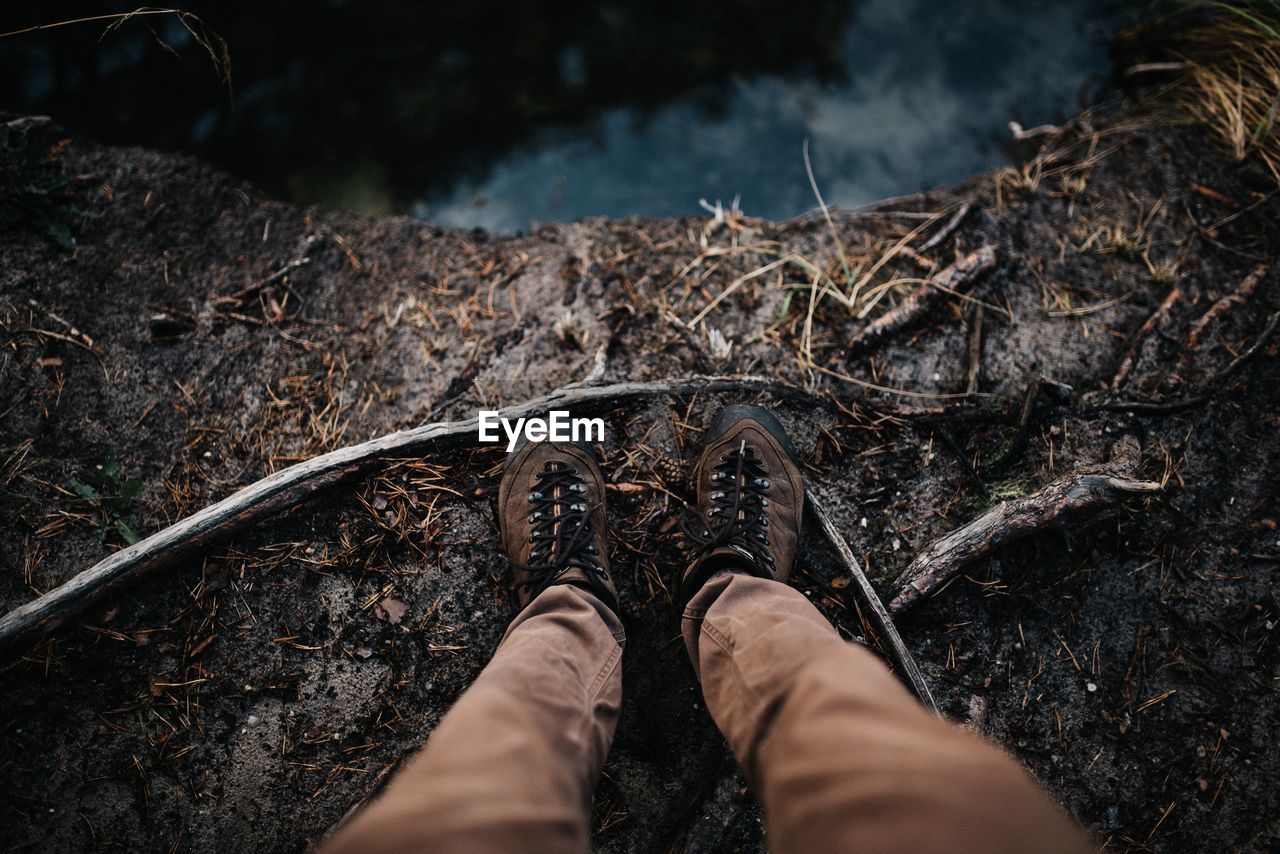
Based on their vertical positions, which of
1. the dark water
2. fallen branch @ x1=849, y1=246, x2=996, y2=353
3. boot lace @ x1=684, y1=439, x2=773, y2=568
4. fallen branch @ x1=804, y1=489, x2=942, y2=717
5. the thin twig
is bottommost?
fallen branch @ x1=804, y1=489, x2=942, y2=717

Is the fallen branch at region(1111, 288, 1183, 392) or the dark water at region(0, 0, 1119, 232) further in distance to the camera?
the dark water at region(0, 0, 1119, 232)

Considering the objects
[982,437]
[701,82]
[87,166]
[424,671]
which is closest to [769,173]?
[701,82]

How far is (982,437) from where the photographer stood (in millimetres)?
2410

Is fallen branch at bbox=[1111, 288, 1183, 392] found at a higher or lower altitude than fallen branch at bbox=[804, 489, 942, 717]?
higher

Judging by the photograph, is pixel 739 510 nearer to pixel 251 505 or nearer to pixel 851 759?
pixel 851 759

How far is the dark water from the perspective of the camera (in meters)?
3.38

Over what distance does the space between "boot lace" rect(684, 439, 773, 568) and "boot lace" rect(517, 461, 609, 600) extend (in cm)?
39

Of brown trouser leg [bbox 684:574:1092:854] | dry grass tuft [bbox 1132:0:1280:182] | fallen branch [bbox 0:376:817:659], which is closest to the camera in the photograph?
brown trouser leg [bbox 684:574:1092:854]

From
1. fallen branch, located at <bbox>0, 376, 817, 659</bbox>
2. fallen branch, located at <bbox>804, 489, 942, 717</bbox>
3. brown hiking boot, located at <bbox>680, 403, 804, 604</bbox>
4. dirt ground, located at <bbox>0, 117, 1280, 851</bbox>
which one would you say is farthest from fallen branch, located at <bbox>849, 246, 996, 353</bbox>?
fallen branch, located at <bbox>0, 376, 817, 659</bbox>

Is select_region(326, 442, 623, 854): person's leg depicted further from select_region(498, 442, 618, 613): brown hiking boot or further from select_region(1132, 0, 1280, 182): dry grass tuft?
select_region(1132, 0, 1280, 182): dry grass tuft

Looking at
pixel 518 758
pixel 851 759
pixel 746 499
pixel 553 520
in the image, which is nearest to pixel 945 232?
pixel 746 499

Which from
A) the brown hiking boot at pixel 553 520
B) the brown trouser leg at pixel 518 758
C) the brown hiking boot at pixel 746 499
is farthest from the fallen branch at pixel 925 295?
the brown trouser leg at pixel 518 758

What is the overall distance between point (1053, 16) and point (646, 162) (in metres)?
2.67

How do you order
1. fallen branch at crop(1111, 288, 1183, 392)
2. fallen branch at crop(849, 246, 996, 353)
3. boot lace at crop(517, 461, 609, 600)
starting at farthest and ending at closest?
1. fallen branch at crop(849, 246, 996, 353)
2. fallen branch at crop(1111, 288, 1183, 392)
3. boot lace at crop(517, 461, 609, 600)
